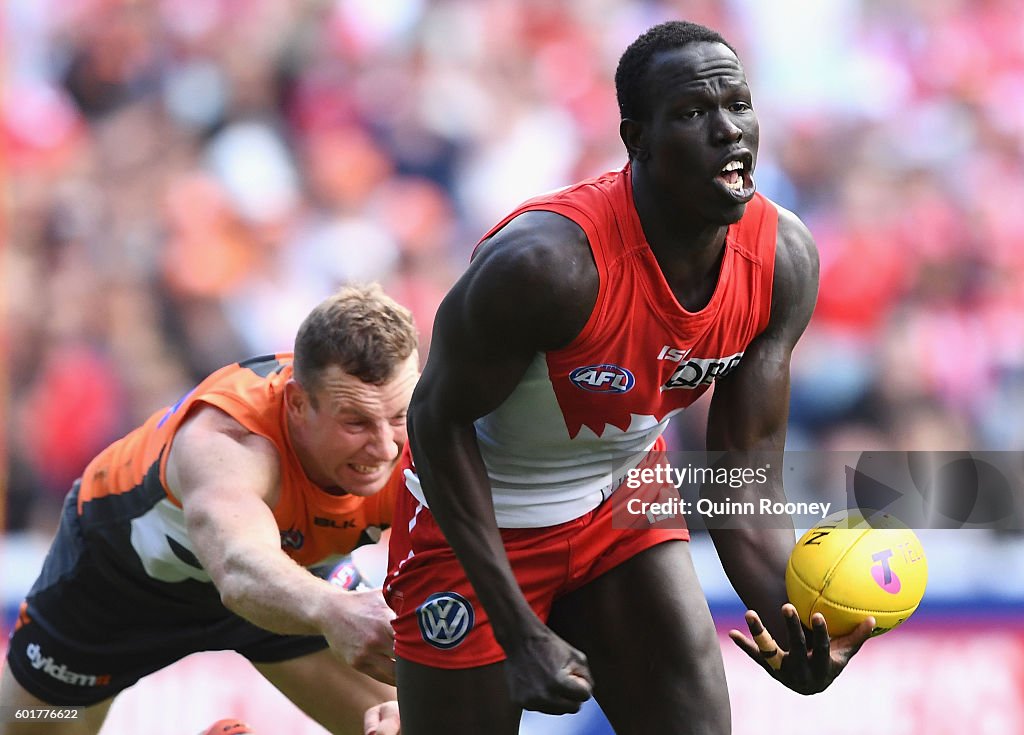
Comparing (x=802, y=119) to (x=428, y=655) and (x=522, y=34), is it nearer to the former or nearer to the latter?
(x=522, y=34)

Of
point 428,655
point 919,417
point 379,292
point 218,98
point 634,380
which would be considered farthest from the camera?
point 218,98

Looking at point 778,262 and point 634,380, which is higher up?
point 778,262

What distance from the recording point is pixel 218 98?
946 centimetres

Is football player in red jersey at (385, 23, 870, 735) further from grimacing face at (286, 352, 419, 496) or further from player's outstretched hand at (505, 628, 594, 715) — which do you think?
grimacing face at (286, 352, 419, 496)

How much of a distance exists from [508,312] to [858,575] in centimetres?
114

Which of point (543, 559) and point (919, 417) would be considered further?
point (919, 417)

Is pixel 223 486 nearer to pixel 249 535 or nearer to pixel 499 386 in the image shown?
pixel 249 535

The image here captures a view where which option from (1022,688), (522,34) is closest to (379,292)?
(1022,688)

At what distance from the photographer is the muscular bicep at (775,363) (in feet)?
12.8

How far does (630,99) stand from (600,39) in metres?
6.43

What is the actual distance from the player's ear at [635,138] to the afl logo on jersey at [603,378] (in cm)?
55

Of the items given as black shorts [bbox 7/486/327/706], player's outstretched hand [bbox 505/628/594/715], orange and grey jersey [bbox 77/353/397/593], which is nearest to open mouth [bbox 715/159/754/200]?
player's outstretched hand [bbox 505/628/594/715]

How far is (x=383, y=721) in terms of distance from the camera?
15.4ft

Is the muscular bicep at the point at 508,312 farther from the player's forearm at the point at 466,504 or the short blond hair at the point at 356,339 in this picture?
the short blond hair at the point at 356,339
